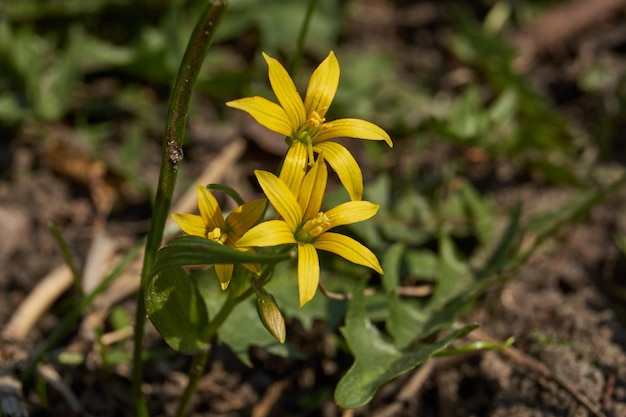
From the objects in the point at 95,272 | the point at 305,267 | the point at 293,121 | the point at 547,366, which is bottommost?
the point at 547,366

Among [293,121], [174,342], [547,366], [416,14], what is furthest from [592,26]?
[174,342]

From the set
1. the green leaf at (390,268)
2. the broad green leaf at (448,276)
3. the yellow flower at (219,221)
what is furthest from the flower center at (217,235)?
the broad green leaf at (448,276)

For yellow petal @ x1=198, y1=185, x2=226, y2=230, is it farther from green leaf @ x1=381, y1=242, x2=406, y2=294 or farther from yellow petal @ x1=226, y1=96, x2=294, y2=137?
green leaf @ x1=381, y1=242, x2=406, y2=294

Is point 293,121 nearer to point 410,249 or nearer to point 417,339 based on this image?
point 417,339

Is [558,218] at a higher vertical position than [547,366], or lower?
higher

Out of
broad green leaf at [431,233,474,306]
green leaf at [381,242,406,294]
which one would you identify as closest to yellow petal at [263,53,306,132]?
green leaf at [381,242,406,294]

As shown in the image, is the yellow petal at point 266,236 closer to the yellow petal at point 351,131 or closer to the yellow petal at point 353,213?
the yellow petal at point 353,213
